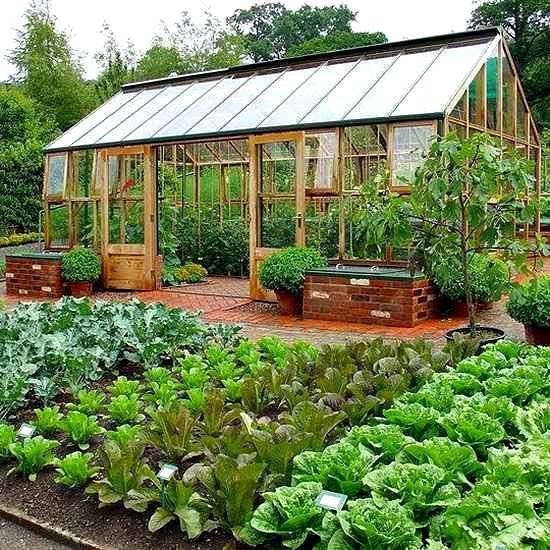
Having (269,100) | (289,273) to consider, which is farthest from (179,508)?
(269,100)

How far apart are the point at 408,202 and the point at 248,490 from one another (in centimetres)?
293

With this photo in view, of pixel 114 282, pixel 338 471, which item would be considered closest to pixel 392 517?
pixel 338 471

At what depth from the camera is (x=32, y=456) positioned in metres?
3.27

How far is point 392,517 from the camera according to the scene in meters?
2.23

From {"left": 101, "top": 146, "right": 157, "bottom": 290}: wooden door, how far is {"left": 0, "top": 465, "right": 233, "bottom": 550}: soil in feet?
22.8

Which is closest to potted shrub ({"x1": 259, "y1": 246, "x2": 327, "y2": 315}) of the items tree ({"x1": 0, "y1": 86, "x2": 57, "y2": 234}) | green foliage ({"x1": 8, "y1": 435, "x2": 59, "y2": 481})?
green foliage ({"x1": 8, "y1": 435, "x2": 59, "y2": 481})

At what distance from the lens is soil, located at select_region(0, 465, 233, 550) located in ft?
8.72

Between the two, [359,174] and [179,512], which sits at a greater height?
[359,174]

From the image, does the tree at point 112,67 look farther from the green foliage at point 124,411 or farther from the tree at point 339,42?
the green foliage at point 124,411

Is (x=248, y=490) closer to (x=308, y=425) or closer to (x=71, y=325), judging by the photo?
(x=308, y=425)

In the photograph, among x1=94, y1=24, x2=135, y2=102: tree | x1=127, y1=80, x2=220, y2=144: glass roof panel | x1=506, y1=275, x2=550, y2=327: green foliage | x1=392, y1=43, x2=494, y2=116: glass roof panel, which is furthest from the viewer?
x1=94, y1=24, x2=135, y2=102: tree

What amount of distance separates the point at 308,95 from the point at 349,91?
61 centimetres

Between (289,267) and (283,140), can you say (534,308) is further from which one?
(283,140)

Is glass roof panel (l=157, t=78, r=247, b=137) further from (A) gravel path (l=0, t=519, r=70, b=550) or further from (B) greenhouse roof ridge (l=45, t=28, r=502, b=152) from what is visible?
(A) gravel path (l=0, t=519, r=70, b=550)
